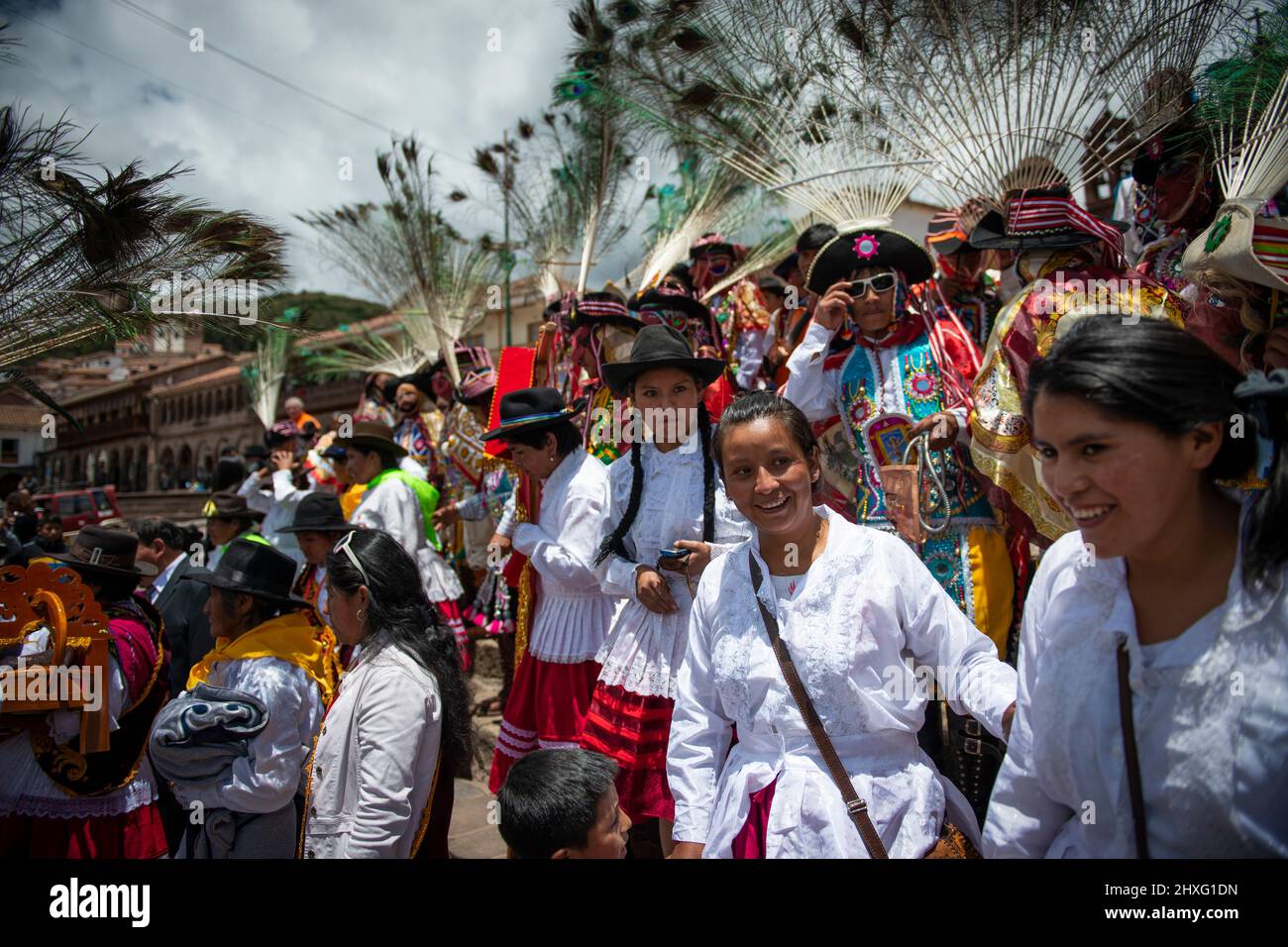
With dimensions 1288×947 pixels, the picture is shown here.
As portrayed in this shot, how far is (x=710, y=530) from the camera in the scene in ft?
10.3

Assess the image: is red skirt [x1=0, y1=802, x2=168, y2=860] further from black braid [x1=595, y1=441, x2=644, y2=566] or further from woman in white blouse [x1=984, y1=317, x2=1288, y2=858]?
woman in white blouse [x1=984, y1=317, x2=1288, y2=858]

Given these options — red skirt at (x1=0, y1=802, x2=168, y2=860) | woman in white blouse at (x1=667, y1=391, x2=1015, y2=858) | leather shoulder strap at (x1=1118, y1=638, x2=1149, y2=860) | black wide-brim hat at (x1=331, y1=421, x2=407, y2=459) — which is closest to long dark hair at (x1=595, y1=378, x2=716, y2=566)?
woman in white blouse at (x1=667, y1=391, x2=1015, y2=858)

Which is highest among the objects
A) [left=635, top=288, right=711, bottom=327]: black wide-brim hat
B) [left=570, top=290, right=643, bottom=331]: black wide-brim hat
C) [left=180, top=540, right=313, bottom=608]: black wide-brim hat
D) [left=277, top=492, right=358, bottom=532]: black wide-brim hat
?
[left=635, top=288, right=711, bottom=327]: black wide-brim hat

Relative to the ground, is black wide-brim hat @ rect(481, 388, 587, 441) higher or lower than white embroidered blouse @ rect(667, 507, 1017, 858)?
higher

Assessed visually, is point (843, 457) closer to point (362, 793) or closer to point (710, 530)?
point (710, 530)

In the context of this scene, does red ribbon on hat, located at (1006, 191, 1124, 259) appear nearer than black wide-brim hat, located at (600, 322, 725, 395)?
Yes

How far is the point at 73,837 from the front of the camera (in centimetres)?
300

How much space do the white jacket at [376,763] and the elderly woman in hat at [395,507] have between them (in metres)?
2.40

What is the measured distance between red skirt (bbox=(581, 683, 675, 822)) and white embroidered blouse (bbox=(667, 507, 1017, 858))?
965 mm

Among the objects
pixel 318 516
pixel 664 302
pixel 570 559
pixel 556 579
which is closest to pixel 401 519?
pixel 318 516

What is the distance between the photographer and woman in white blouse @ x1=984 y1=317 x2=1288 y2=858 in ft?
3.95

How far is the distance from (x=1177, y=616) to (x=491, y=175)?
272 inches

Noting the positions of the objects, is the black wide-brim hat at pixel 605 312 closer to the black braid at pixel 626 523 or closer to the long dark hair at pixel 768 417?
the black braid at pixel 626 523
